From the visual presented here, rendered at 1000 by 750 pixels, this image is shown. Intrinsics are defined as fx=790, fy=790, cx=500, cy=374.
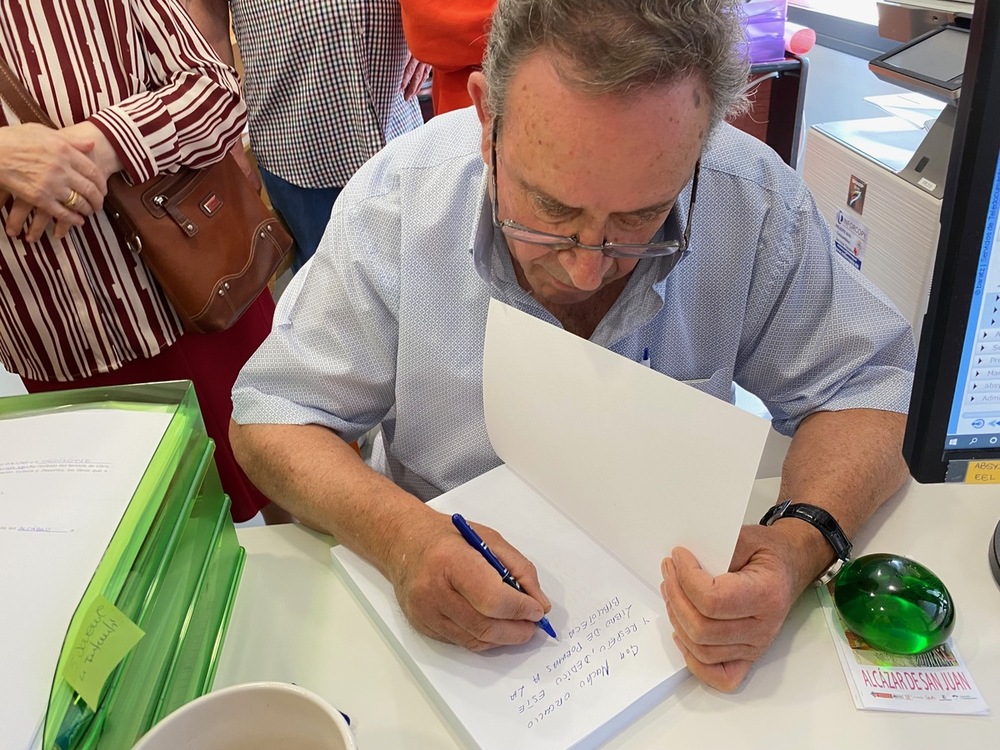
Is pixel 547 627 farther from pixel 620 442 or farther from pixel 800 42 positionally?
pixel 800 42

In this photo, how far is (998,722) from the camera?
0.64m

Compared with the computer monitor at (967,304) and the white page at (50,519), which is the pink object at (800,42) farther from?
the white page at (50,519)

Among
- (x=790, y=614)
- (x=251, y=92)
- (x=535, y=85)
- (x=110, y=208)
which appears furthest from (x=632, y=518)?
(x=251, y=92)

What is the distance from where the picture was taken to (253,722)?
54 cm

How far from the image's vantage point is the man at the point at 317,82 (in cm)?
177

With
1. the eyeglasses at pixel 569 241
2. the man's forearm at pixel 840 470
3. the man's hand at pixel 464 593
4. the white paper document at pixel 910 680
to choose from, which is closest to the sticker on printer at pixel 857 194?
the man's forearm at pixel 840 470

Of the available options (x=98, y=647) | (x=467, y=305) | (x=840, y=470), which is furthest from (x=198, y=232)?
(x=840, y=470)

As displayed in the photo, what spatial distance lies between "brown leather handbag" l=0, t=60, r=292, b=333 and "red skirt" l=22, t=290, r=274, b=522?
67 mm

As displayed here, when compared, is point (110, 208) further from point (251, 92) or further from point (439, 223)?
point (251, 92)

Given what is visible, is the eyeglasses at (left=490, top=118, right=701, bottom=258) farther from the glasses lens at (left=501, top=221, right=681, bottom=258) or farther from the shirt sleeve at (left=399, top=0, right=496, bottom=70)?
the shirt sleeve at (left=399, top=0, right=496, bottom=70)

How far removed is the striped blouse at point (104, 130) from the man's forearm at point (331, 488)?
476mm

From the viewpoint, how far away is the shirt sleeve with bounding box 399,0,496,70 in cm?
152

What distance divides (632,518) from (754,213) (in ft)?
1.48

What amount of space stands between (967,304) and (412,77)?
1.66 m
